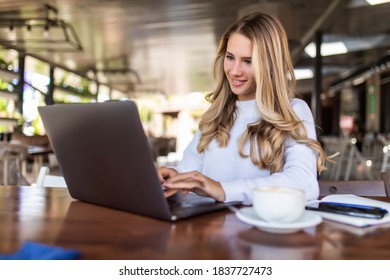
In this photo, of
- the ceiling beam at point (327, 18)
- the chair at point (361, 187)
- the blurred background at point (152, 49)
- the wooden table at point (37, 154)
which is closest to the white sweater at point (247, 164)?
the chair at point (361, 187)

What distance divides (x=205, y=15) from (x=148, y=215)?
596 cm

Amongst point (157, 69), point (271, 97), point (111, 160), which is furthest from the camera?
point (157, 69)

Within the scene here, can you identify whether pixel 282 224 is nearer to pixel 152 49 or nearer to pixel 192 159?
pixel 192 159

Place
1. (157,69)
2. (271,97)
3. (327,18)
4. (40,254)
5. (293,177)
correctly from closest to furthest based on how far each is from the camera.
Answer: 1. (40,254)
2. (293,177)
3. (271,97)
4. (327,18)
5. (157,69)

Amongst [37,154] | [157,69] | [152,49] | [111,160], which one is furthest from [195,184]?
[157,69]

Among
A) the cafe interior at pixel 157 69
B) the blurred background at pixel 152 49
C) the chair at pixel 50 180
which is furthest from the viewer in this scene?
the blurred background at pixel 152 49

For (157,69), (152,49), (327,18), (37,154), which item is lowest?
(37,154)

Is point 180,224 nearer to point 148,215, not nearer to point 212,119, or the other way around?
point 148,215

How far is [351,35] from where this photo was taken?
27.2 ft

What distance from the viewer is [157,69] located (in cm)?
1177

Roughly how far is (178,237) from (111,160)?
263mm

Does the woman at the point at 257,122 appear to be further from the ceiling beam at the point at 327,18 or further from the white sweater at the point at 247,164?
the ceiling beam at the point at 327,18

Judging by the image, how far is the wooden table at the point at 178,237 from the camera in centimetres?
61

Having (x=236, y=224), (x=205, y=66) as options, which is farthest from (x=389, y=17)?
(x=236, y=224)
